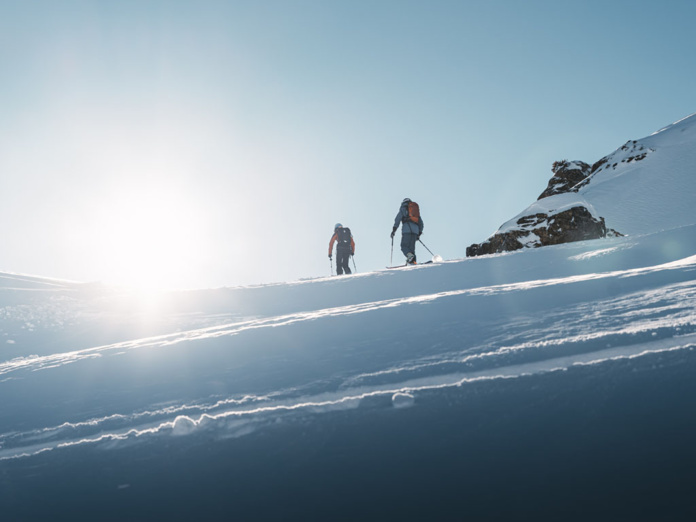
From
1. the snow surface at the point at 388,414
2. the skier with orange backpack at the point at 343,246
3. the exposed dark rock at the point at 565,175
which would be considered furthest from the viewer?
the exposed dark rock at the point at 565,175

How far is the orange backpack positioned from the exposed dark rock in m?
26.2

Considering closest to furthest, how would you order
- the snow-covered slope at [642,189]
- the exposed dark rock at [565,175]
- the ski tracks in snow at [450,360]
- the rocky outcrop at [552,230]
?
the ski tracks in snow at [450,360]
the rocky outcrop at [552,230]
the snow-covered slope at [642,189]
the exposed dark rock at [565,175]

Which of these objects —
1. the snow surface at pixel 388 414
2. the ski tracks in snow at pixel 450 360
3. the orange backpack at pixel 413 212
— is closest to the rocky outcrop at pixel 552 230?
the orange backpack at pixel 413 212

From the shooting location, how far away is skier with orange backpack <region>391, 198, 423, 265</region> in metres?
15.2

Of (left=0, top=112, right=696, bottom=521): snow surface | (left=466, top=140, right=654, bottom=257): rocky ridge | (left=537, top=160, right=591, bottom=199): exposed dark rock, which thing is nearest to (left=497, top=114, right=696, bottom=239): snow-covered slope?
(left=466, top=140, right=654, bottom=257): rocky ridge

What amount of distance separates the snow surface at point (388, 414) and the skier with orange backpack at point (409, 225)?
855 cm

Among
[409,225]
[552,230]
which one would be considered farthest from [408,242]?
[552,230]

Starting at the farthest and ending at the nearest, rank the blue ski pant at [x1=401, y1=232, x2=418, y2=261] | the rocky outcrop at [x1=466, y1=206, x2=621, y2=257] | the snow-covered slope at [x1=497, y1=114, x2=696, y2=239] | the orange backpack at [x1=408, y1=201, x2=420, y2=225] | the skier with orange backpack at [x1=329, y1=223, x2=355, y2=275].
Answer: the snow-covered slope at [x1=497, y1=114, x2=696, y2=239]
the rocky outcrop at [x1=466, y1=206, x2=621, y2=257]
the skier with orange backpack at [x1=329, y1=223, x2=355, y2=275]
the blue ski pant at [x1=401, y1=232, x2=418, y2=261]
the orange backpack at [x1=408, y1=201, x2=420, y2=225]

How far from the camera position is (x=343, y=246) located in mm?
17078

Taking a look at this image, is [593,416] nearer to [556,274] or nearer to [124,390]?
[124,390]

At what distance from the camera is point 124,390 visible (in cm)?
484

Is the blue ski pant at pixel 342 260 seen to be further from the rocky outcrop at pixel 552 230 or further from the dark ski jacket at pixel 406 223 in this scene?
the rocky outcrop at pixel 552 230

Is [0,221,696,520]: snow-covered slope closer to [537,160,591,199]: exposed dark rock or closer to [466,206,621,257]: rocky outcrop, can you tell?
[466,206,621,257]: rocky outcrop

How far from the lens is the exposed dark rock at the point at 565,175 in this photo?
37.9 metres
